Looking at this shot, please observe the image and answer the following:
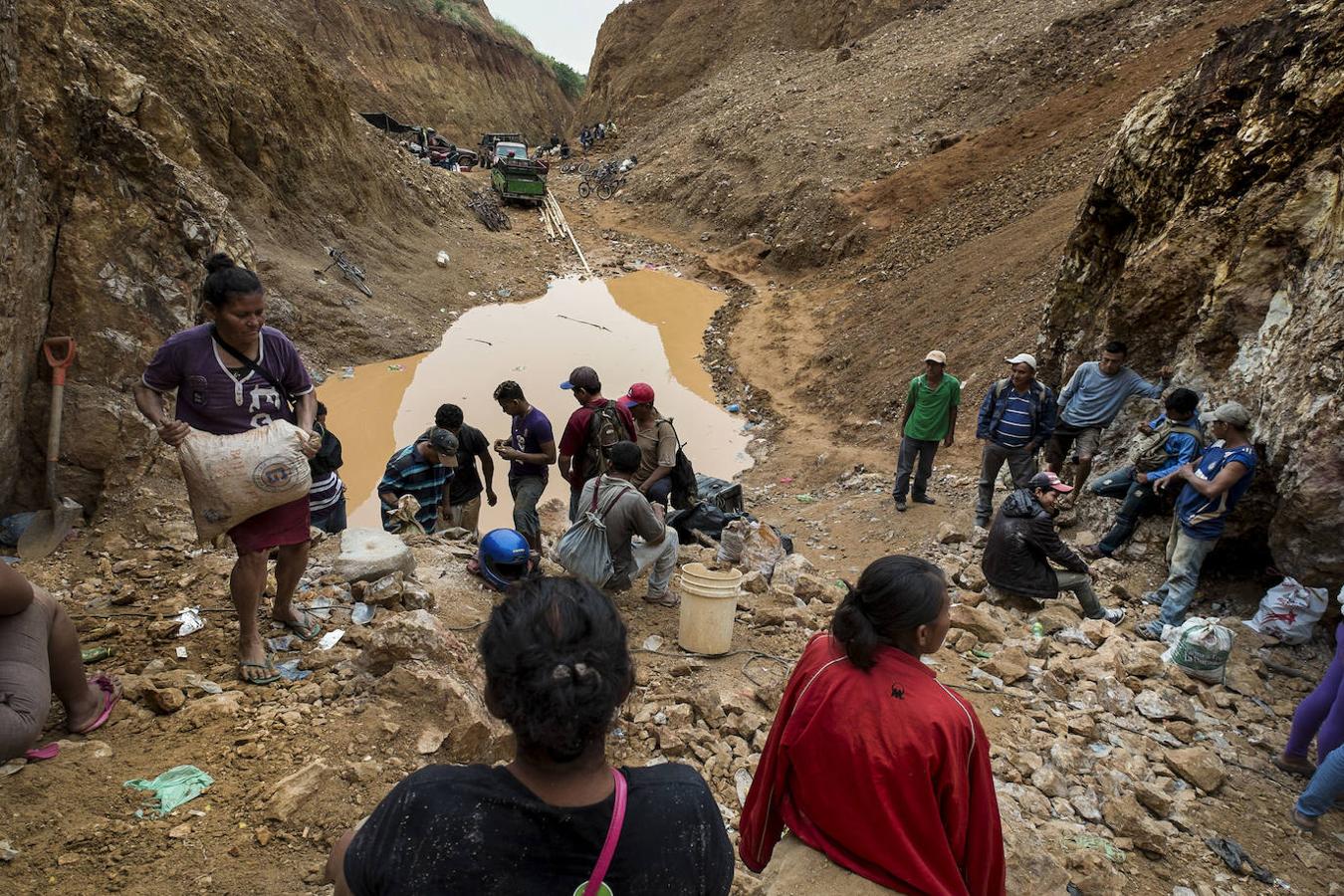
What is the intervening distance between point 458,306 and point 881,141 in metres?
12.1

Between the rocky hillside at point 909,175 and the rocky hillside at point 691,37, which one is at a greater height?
the rocky hillside at point 691,37

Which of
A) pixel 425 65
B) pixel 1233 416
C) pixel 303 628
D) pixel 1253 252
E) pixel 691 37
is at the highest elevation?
pixel 691 37

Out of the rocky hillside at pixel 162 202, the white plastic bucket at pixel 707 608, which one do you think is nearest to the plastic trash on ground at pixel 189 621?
the rocky hillside at pixel 162 202

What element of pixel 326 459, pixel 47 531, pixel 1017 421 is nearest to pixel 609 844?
pixel 47 531

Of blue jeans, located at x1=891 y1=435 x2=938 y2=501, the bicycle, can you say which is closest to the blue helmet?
blue jeans, located at x1=891 y1=435 x2=938 y2=501

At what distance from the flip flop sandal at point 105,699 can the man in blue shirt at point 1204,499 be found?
5156mm

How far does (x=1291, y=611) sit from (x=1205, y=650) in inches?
34.1

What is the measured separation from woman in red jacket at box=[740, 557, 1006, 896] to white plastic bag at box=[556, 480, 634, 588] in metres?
2.27

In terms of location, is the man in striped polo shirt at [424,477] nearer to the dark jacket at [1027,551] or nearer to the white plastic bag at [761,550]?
the white plastic bag at [761,550]

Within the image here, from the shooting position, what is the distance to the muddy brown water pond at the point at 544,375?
921cm

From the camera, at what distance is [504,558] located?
4.29 meters

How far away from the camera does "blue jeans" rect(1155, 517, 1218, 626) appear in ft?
15.0

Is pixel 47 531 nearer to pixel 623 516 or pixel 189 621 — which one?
pixel 189 621

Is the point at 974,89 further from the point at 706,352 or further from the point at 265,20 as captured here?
the point at 265,20
